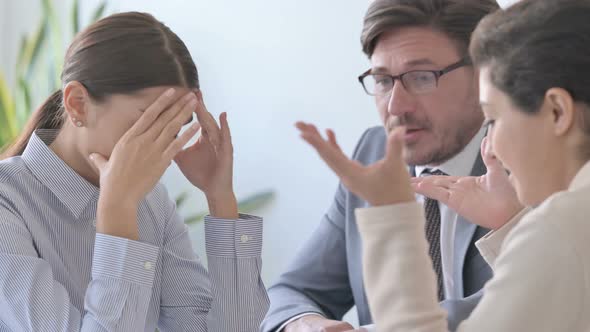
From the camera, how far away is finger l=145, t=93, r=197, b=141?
5.41 ft

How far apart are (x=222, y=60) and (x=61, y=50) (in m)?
Result: 0.75

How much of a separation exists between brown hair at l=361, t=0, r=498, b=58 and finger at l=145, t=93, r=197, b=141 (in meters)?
0.45

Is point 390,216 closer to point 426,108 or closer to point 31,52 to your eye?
point 426,108

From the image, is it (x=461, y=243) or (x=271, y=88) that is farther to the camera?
(x=271, y=88)

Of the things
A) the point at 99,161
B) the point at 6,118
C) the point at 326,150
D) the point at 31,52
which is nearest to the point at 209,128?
the point at 99,161

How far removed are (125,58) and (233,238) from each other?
41cm

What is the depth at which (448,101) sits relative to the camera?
73.5 inches

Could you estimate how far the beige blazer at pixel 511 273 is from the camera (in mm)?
951

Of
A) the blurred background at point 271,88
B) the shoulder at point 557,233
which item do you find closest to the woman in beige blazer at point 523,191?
the shoulder at point 557,233

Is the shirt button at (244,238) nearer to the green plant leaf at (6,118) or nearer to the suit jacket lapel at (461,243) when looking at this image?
the suit jacket lapel at (461,243)

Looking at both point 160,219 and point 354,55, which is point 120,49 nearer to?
point 160,219

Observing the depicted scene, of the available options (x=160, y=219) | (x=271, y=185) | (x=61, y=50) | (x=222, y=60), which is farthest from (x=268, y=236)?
(x=160, y=219)

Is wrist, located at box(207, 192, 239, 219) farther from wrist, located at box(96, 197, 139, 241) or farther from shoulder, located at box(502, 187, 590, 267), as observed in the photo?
shoulder, located at box(502, 187, 590, 267)

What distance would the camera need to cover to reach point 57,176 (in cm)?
166
